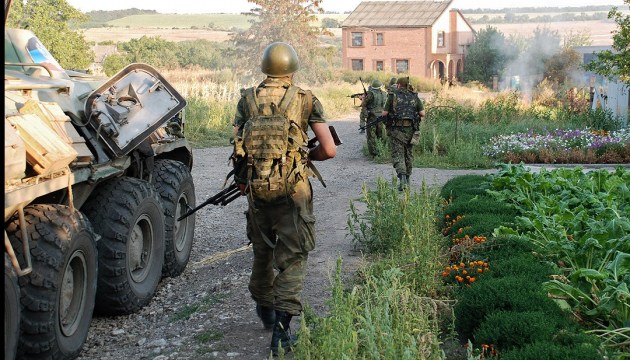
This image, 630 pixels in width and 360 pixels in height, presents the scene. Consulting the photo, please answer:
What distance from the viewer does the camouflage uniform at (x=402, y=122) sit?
13.7m

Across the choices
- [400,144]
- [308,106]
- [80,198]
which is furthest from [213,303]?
[400,144]

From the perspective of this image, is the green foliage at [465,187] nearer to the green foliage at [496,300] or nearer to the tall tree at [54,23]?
the green foliage at [496,300]

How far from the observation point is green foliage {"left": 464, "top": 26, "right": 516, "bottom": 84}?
58156 millimetres

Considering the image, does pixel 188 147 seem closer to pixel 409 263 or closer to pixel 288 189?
pixel 409 263

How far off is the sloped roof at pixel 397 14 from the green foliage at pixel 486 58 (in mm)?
3276

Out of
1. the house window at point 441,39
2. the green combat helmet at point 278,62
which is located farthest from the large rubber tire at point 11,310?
the house window at point 441,39

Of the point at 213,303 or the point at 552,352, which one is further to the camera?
the point at 213,303

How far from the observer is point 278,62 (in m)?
5.99

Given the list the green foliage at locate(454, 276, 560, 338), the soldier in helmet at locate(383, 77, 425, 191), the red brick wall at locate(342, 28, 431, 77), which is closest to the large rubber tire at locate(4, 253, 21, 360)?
the green foliage at locate(454, 276, 560, 338)

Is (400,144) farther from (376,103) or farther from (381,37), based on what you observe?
(381,37)

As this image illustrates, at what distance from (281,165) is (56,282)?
150 centimetres

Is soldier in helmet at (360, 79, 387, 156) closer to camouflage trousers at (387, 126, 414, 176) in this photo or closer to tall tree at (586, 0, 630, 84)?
tall tree at (586, 0, 630, 84)

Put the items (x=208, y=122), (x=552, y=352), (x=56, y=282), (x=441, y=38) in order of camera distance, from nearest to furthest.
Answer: (x=552, y=352) → (x=56, y=282) → (x=208, y=122) → (x=441, y=38)

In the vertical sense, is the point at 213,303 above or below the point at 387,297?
below
